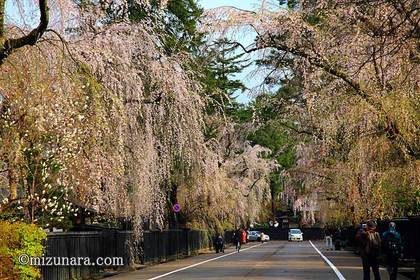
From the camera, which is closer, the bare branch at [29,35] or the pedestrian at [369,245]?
the bare branch at [29,35]

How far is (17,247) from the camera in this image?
1384 cm

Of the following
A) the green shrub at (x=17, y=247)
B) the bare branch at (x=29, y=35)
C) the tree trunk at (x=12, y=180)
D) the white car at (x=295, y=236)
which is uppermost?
the bare branch at (x=29, y=35)

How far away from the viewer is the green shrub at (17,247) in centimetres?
1328

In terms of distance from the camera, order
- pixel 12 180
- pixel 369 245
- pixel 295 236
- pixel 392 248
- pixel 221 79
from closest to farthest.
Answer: pixel 369 245 → pixel 12 180 → pixel 392 248 → pixel 221 79 → pixel 295 236

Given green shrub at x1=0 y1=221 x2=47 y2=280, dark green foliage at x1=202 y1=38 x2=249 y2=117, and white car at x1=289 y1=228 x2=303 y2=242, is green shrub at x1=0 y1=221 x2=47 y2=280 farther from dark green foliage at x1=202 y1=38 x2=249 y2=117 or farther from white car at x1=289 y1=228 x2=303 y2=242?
white car at x1=289 y1=228 x2=303 y2=242

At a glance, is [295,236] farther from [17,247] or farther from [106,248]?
[17,247]

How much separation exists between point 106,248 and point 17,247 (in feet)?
33.3

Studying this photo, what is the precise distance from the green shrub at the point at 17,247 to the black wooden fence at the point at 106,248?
10.4ft

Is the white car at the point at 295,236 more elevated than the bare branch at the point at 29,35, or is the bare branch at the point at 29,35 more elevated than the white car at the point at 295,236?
the bare branch at the point at 29,35

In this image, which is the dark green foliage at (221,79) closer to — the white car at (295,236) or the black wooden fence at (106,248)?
the black wooden fence at (106,248)

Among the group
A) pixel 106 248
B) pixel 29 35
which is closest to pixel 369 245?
pixel 29 35

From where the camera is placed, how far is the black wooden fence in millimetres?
18375

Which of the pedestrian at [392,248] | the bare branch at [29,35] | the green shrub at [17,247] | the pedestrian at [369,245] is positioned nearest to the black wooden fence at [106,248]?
the green shrub at [17,247]

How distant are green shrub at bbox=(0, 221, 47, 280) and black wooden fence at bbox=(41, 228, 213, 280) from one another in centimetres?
318
